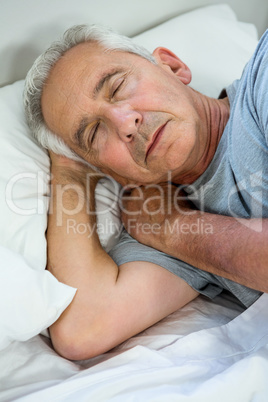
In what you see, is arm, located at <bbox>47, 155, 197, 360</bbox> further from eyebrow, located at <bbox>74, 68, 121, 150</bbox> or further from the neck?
the neck

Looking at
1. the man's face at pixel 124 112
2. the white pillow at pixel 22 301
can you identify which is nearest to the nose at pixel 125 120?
the man's face at pixel 124 112

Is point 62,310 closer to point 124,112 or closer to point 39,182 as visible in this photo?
point 39,182

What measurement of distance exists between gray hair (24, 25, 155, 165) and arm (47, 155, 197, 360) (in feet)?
0.51

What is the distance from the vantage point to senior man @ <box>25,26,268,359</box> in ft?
3.41

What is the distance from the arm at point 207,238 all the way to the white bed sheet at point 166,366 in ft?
0.51

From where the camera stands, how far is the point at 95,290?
1071mm

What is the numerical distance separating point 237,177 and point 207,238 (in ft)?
0.61

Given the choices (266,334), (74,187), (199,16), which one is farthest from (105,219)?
(199,16)

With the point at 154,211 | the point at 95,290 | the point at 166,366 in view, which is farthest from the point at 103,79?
the point at 166,366

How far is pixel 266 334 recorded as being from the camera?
3.30 feet

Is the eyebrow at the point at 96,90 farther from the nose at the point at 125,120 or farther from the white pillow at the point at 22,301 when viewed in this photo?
the white pillow at the point at 22,301

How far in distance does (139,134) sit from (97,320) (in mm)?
470

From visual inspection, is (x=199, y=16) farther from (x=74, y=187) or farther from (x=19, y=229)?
(x=19, y=229)

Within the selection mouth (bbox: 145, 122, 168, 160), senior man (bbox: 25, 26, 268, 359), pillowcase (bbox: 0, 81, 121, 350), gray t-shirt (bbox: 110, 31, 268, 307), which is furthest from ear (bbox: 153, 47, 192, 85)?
pillowcase (bbox: 0, 81, 121, 350)
